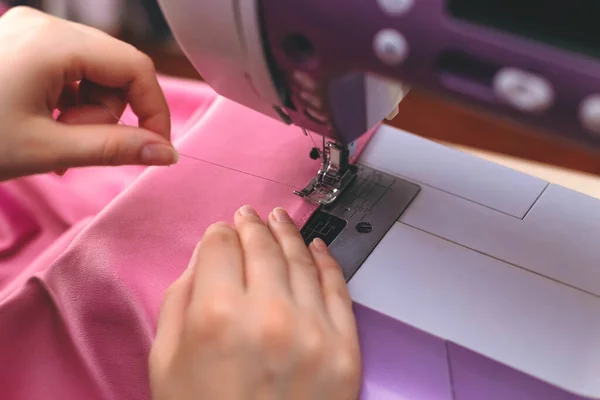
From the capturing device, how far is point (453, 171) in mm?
759

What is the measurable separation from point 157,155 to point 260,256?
14 cm

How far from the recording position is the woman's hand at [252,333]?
55 centimetres

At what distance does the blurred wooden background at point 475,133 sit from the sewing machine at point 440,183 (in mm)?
487

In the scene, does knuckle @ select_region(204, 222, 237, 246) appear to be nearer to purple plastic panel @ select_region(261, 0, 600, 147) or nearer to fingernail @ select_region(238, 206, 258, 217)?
fingernail @ select_region(238, 206, 258, 217)

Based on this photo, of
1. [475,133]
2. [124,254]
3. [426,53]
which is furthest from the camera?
[475,133]

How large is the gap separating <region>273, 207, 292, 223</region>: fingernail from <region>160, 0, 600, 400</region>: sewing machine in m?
Result: 0.03

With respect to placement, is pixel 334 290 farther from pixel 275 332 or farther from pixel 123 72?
pixel 123 72

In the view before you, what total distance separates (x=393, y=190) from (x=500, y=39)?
0.97 feet

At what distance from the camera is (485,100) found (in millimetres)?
481

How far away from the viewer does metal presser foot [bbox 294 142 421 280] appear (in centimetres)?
69

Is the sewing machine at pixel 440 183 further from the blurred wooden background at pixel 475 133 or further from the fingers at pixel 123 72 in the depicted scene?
the blurred wooden background at pixel 475 133

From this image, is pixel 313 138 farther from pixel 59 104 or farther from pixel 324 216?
pixel 59 104

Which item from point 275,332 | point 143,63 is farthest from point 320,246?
point 143,63

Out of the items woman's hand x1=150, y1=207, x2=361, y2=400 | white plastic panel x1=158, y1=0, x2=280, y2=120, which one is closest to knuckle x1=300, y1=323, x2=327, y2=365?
woman's hand x1=150, y1=207, x2=361, y2=400
